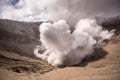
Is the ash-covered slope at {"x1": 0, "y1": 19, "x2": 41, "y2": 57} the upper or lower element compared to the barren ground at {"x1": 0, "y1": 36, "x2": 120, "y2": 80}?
upper

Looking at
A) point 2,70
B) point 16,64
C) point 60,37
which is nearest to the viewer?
point 2,70

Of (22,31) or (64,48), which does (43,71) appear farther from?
(22,31)

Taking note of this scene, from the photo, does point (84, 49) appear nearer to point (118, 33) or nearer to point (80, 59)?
point (80, 59)

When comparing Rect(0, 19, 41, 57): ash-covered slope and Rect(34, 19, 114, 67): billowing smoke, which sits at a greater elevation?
Rect(0, 19, 41, 57): ash-covered slope

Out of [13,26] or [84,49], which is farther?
[13,26]

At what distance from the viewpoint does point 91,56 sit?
92.1ft

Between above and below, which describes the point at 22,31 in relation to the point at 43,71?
above

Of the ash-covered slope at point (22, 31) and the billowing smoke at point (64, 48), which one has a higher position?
the ash-covered slope at point (22, 31)

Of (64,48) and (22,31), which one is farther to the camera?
(22,31)

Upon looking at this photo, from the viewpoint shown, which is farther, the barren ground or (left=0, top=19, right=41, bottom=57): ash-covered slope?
(left=0, top=19, right=41, bottom=57): ash-covered slope

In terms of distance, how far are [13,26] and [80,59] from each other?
69.9ft

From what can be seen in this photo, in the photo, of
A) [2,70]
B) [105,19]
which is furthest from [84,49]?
[105,19]

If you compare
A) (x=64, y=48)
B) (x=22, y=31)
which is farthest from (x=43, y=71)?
(x=22, y=31)

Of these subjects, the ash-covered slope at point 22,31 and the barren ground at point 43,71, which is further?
the ash-covered slope at point 22,31
